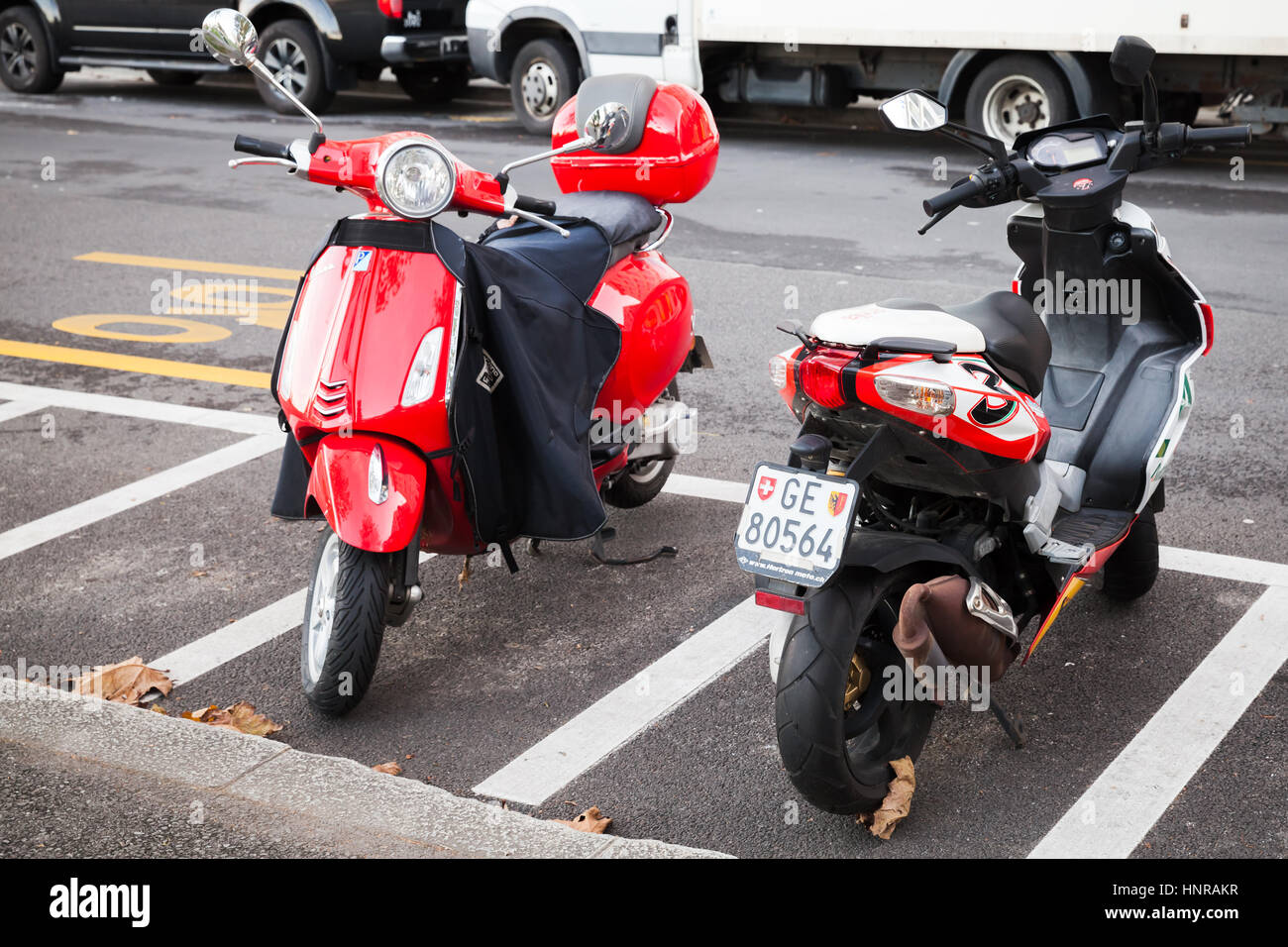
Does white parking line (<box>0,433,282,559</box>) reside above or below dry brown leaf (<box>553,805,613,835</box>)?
above

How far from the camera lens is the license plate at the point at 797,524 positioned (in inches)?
121

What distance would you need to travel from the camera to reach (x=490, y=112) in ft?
52.1

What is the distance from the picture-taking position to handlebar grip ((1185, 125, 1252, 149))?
3.92 metres

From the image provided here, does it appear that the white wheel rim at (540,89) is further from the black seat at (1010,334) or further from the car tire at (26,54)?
the black seat at (1010,334)

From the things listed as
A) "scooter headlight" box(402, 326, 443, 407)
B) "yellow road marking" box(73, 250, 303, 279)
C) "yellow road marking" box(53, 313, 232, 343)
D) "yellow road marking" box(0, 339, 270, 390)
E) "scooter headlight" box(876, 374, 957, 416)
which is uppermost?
"scooter headlight" box(876, 374, 957, 416)

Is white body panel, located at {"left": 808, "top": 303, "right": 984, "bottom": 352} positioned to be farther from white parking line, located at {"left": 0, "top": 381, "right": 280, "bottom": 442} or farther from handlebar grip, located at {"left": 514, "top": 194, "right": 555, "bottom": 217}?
white parking line, located at {"left": 0, "top": 381, "right": 280, "bottom": 442}

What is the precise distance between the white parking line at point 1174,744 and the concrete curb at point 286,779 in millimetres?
899

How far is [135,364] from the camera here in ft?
24.3

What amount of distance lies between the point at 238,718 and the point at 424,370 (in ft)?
3.56

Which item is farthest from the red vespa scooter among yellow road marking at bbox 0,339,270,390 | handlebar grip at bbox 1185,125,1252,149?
yellow road marking at bbox 0,339,270,390

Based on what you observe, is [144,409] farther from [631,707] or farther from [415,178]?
[631,707]

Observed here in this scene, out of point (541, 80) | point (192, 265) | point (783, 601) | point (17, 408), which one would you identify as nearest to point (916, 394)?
point (783, 601)

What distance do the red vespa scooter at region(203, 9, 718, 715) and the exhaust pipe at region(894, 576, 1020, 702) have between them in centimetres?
131
